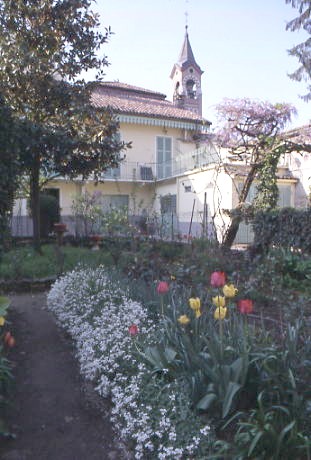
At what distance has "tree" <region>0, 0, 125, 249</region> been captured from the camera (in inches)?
299

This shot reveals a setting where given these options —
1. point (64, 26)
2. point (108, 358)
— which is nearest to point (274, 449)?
point (108, 358)

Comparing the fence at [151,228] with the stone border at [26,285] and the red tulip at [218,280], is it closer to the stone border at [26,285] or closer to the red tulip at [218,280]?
the stone border at [26,285]

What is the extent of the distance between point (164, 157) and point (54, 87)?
1423cm

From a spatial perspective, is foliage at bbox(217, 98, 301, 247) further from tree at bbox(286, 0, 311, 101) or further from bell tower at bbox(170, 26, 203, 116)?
bell tower at bbox(170, 26, 203, 116)

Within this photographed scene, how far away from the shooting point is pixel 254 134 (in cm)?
1126

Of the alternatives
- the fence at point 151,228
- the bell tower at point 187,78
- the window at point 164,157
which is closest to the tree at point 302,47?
the fence at point 151,228

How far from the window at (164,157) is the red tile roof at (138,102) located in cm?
150

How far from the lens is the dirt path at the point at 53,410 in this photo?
230 centimetres

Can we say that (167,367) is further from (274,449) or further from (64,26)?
(64,26)

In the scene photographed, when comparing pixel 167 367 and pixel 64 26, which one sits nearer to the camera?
pixel 167 367

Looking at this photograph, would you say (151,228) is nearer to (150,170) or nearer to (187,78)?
(150,170)

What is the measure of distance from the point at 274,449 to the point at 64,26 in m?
8.23

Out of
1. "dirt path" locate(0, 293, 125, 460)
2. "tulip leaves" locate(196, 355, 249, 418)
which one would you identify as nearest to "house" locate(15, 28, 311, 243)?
"dirt path" locate(0, 293, 125, 460)

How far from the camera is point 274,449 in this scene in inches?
72.4
